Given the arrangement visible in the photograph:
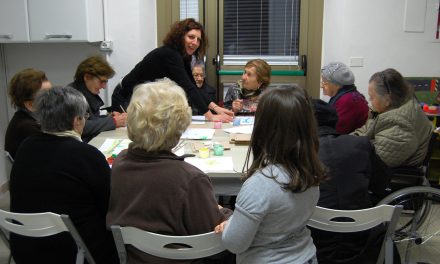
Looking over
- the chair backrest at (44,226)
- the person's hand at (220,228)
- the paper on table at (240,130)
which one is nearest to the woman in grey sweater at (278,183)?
the person's hand at (220,228)

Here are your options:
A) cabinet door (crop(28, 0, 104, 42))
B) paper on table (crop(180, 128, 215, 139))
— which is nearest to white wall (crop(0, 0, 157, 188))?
cabinet door (crop(28, 0, 104, 42))

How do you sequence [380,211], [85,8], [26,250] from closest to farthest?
[380,211] → [26,250] → [85,8]

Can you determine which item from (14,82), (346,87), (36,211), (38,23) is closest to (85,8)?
(38,23)

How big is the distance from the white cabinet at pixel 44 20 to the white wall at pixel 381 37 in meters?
2.32

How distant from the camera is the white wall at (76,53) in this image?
13.1 feet

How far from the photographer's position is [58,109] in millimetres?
1627

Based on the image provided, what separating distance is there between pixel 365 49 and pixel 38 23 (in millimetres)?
2971

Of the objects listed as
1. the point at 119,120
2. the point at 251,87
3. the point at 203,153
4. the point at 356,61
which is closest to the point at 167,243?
the point at 203,153

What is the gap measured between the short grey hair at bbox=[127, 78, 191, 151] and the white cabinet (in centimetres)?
236

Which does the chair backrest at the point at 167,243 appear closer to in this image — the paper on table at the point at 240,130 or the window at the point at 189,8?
the paper on table at the point at 240,130

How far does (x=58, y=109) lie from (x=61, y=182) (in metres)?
0.28

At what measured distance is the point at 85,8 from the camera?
11.6 ft

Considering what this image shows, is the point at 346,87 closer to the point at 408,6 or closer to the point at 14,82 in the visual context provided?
the point at 408,6

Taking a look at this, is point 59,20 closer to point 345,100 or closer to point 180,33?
point 180,33
